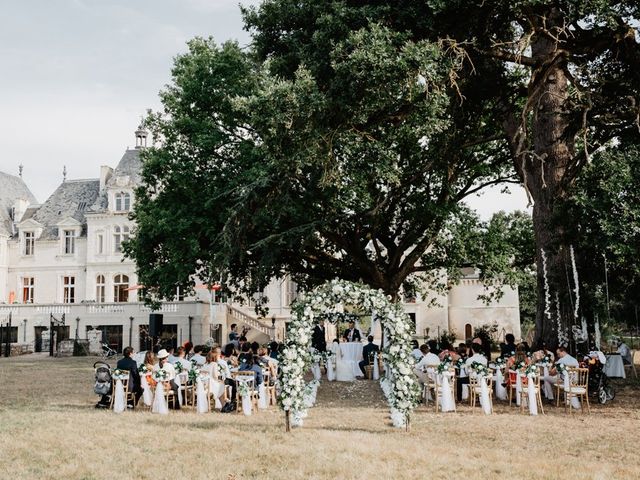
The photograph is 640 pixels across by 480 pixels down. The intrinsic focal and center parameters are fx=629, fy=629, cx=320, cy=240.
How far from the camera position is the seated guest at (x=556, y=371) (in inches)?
562

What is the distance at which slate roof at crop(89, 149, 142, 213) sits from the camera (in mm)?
48875

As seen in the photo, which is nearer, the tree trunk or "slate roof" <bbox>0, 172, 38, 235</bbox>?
the tree trunk

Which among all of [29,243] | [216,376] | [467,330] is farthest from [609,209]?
[29,243]

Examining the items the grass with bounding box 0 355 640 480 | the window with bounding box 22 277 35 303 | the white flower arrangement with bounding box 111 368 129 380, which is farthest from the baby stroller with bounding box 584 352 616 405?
the window with bounding box 22 277 35 303

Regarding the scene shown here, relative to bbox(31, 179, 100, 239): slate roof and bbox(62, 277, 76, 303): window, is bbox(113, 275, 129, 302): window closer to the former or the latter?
bbox(62, 277, 76, 303): window

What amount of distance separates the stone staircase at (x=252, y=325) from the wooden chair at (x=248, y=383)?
26.1 m

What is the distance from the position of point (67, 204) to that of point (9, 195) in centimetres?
626

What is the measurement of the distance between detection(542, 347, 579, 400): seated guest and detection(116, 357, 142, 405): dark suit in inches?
375

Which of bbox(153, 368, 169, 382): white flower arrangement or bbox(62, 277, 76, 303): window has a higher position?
bbox(62, 277, 76, 303): window

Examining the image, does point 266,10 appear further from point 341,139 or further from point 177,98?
point 177,98

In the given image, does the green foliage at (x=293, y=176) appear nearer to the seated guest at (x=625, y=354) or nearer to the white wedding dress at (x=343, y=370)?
the white wedding dress at (x=343, y=370)

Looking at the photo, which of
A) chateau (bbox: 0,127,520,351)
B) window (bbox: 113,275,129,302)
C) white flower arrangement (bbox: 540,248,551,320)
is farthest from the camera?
window (bbox: 113,275,129,302)

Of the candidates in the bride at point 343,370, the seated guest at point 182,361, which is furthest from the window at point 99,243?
the seated guest at point 182,361

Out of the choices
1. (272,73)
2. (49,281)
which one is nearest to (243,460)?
(272,73)
